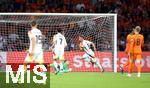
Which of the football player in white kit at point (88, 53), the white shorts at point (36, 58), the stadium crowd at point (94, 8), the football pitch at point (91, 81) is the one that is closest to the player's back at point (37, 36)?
the white shorts at point (36, 58)

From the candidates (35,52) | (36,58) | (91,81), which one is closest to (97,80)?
(91,81)

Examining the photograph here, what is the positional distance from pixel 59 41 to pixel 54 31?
122 cm

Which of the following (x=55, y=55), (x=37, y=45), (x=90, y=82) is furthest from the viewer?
(x=55, y=55)

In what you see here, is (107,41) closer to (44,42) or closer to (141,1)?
(44,42)

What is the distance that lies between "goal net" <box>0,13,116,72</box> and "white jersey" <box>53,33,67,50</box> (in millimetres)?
971

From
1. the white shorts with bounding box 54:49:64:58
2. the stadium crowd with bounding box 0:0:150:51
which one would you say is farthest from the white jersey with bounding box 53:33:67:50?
the stadium crowd with bounding box 0:0:150:51

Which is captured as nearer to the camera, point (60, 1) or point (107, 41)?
point (107, 41)

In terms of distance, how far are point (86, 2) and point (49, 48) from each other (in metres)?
7.13

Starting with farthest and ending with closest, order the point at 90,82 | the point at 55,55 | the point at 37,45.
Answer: the point at 55,55
the point at 37,45
the point at 90,82

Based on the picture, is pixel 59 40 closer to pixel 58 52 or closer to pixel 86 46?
pixel 58 52

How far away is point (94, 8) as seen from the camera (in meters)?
32.1

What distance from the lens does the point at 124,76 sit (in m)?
24.0

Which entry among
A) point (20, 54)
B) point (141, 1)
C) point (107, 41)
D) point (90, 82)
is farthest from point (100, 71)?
point (141, 1)

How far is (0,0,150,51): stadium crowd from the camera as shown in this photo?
3131 centimetres
